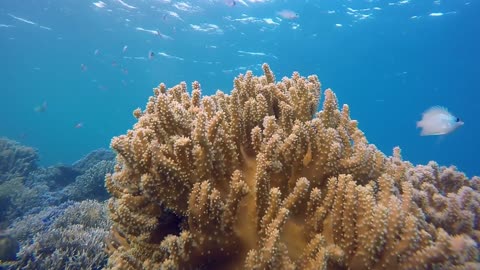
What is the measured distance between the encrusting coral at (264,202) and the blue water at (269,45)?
20830 mm

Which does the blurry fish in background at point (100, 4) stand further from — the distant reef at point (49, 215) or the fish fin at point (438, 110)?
the fish fin at point (438, 110)

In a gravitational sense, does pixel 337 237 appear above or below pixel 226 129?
below

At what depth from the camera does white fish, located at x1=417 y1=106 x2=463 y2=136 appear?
6.83m

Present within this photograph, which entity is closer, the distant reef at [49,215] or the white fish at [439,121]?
the distant reef at [49,215]

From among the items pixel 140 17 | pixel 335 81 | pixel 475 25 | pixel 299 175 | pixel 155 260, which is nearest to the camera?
pixel 155 260

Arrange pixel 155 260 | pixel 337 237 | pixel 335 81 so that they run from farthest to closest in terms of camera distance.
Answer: pixel 335 81 → pixel 155 260 → pixel 337 237

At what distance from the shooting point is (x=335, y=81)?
42.7 m

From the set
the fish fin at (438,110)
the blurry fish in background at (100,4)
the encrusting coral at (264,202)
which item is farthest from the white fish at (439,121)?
the blurry fish in background at (100,4)

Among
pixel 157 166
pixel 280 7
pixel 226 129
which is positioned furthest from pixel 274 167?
pixel 280 7

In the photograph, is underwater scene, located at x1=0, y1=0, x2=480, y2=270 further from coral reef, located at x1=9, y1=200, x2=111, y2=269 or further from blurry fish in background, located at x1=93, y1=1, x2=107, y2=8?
blurry fish in background, located at x1=93, y1=1, x2=107, y2=8

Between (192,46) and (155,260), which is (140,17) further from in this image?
(155,260)

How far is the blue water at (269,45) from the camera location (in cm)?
2523

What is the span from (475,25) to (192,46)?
27.1 m

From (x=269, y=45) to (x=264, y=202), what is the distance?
3132cm
